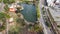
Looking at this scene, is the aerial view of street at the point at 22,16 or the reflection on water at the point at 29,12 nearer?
the aerial view of street at the point at 22,16

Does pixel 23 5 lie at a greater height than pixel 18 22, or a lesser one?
greater

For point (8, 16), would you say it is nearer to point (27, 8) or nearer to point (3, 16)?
Answer: point (3, 16)

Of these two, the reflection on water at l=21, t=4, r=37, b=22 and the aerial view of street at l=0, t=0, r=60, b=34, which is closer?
the aerial view of street at l=0, t=0, r=60, b=34

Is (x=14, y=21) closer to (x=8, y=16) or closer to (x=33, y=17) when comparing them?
(x=8, y=16)

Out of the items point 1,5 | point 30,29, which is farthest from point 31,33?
point 1,5

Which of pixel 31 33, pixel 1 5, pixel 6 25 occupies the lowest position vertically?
pixel 31 33

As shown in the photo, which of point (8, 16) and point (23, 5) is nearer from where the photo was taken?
point (8, 16)
